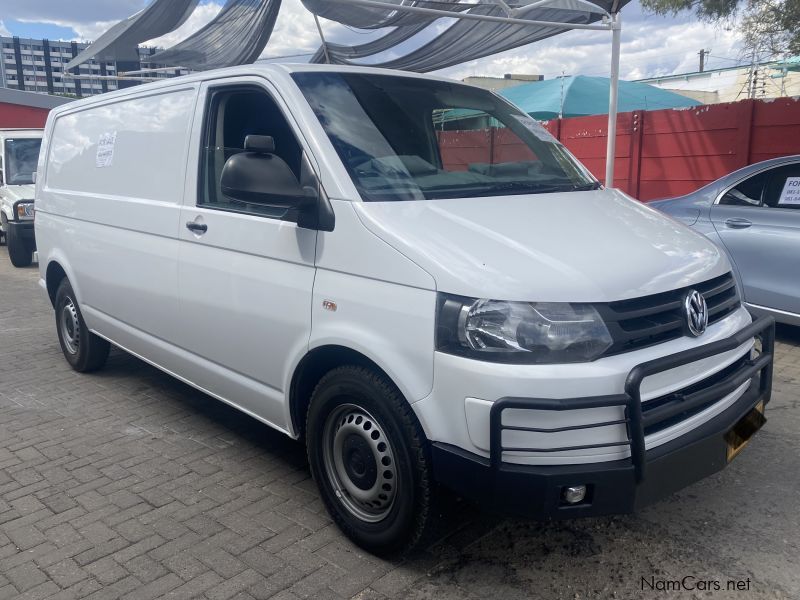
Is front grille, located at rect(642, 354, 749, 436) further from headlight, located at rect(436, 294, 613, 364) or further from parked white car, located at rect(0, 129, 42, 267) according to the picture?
parked white car, located at rect(0, 129, 42, 267)

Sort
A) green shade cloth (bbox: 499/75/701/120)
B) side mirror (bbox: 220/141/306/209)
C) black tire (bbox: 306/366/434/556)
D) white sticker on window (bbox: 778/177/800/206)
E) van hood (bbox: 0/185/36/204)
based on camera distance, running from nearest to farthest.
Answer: black tire (bbox: 306/366/434/556), side mirror (bbox: 220/141/306/209), white sticker on window (bbox: 778/177/800/206), van hood (bbox: 0/185/36/204), green shade cloth (bbox: 499/75/701/120)

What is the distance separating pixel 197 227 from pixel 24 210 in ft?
32.7

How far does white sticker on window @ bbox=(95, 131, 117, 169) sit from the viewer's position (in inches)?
194

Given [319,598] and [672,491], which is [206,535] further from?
Result: [672,491]

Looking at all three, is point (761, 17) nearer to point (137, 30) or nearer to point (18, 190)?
point (137, 30)

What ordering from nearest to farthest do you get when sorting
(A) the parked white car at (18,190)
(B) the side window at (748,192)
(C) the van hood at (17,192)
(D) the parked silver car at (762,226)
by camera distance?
(D) the parked silver car at (762,226)
(B) the side window at (748,192)
(A) the parked white car at (18,190)
(C) the van hood at (17,192)

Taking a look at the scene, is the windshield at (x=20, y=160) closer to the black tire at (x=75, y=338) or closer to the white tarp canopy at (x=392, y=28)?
the white tarp canopy at (x=392, y=28)

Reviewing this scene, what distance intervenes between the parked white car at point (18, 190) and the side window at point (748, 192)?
10.7 metres

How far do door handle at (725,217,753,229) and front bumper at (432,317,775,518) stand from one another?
391 cm

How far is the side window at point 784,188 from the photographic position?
612 centimetres

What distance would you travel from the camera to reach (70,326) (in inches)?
235

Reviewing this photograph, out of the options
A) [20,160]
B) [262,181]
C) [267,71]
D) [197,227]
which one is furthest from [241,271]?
[20,160]

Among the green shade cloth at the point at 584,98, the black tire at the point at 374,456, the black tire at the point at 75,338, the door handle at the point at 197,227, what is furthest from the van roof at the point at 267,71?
the green shade cloth at the point at 584,98

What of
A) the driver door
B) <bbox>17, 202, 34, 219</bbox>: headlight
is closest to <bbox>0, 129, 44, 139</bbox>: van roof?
<bbox>17, 202, 34, 219</bbox>: headlight
